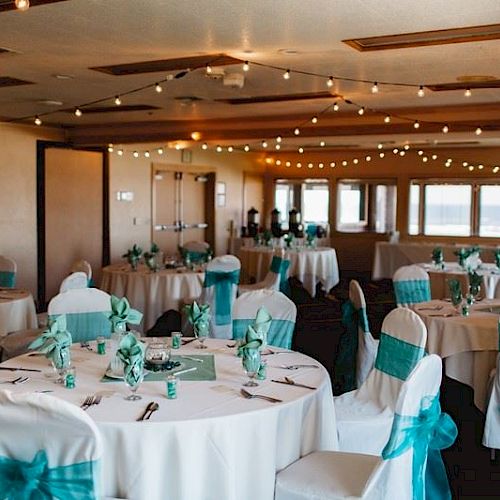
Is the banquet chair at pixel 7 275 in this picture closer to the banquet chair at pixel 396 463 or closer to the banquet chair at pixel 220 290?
the banquet chair at pixel 220 290

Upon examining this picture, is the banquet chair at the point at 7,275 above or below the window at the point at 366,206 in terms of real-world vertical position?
below

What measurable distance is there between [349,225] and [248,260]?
5.32 m

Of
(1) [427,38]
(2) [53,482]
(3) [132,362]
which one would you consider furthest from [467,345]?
(2) [53,482]

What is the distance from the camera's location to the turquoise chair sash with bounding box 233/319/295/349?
15.6ft

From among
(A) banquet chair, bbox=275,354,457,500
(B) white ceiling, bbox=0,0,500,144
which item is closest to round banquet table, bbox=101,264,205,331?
(B) white ceiling, bbox=0,0,500,144

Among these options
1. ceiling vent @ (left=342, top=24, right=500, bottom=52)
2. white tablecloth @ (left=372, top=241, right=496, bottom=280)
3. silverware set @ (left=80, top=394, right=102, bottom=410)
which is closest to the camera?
silverware set @ (left=80, top=394, right=102, bottom=410)

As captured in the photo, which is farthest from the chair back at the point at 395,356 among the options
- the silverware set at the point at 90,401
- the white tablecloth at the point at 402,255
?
the white tablecloth at the point at 402,255

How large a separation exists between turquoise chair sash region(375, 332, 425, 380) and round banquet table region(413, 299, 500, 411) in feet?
4.31

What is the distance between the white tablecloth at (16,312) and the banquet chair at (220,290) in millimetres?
1851

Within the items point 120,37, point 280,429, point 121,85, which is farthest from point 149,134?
point 280,429

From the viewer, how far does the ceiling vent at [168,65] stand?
6.21m

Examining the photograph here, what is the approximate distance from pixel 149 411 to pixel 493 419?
2671 mm

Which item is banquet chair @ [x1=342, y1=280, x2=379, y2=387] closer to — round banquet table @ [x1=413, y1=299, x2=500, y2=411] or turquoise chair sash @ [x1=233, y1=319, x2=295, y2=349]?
→ round banquet table @ [x1=413, y1=299, x2=500, y2=411]

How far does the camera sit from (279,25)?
489 centimetres
